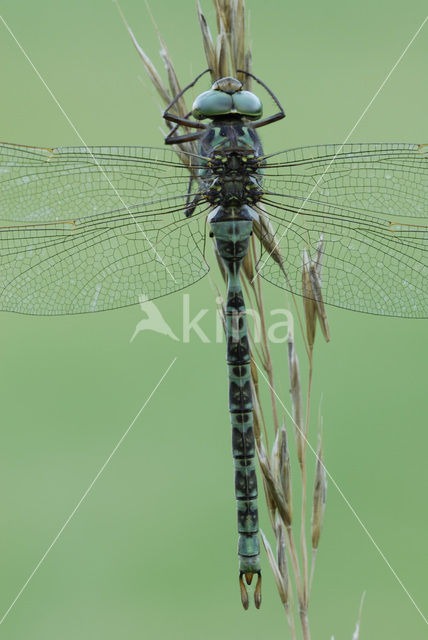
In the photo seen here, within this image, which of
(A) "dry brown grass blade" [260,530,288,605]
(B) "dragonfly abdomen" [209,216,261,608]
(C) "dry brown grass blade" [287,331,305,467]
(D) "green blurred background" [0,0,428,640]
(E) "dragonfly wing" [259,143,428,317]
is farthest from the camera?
(D) "green blurred background" [0,0,428,640]

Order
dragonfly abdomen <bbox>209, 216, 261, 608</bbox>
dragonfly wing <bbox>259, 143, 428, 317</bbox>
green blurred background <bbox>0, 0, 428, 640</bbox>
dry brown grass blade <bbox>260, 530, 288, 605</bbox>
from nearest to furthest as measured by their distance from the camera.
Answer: dry brown grass blade <bbox>260, 530, 288, 605</bbox> → dragonfly abdomen <bbox>209, 216, 261, 608</bbox> → dragonfly wing <bbox>259, 143, 428, 317</bbox> → green blurred background <bbox>0, 0, 428, 640</bbox>

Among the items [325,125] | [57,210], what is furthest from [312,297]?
[325,125]

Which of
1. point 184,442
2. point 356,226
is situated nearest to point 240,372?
point 356,226

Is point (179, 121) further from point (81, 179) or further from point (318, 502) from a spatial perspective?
point (318, 502)

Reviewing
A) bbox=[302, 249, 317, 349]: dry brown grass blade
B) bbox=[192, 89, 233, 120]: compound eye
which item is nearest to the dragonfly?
bbox=[192, 89, 233, 120]: compound eye

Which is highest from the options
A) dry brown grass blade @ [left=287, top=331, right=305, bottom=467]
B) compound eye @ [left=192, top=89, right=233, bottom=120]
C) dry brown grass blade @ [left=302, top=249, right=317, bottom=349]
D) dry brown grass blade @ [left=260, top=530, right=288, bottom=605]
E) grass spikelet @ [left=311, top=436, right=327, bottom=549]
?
compound eye @ [left=192, top=89, right=233, bottom=120]

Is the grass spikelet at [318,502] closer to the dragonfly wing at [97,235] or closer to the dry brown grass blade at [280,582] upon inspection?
the dry brown grass blade at [280,582]

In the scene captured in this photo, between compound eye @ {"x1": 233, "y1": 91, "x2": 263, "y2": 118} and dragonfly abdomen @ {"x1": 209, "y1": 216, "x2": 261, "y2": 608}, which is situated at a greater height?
compound eye @ {"x1": 233, "y1": 91, "x2": 263, "y2": 118}

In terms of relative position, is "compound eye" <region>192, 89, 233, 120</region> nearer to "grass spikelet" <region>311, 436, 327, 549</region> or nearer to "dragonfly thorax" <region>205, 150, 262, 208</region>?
"dragonfly thorax" <region>205, 150, 262, 208</region>
